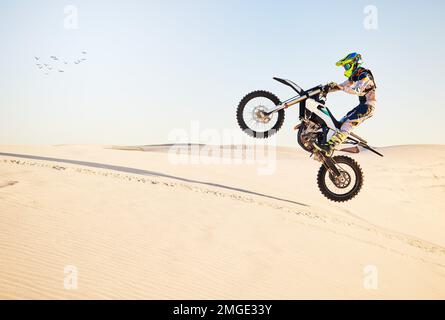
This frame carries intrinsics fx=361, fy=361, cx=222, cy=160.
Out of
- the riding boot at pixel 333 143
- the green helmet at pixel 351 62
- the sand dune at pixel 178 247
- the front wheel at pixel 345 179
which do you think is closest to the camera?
the sand dune at pixel 178 247

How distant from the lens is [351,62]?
24.3ft

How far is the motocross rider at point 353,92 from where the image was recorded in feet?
24.6

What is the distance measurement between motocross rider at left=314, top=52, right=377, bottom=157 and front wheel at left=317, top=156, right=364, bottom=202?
730 millimetres

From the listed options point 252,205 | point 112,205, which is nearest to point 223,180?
point 252,205

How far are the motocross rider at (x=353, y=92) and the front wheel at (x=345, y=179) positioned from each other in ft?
2.40

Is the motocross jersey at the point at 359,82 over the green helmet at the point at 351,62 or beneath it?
beneath

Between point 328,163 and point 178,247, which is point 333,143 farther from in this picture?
point 178,247

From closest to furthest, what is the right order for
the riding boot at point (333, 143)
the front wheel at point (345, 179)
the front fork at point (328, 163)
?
the riding boot at point (333, 143) < the front fork at point (328, 163) < the front wheel at point (345, 179)

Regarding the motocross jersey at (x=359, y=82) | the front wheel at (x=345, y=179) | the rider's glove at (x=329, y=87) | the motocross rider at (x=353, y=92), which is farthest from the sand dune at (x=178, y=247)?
the motocross jersey at (x=359, y=82)

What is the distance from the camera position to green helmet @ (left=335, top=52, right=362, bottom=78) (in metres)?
7.39

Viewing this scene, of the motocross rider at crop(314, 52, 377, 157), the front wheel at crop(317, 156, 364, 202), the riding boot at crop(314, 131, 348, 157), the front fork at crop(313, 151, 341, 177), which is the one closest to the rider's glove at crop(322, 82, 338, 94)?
the motocross rider at crop(314, 52, 377, 157)

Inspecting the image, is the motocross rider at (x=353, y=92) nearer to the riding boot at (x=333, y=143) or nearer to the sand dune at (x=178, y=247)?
the riding boot at (x=333, y=143)
